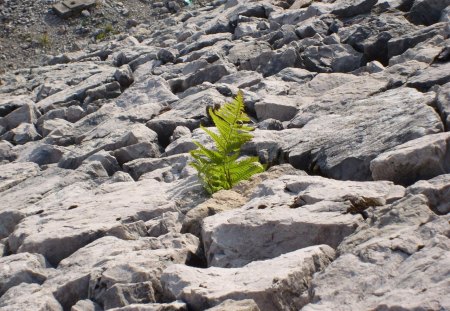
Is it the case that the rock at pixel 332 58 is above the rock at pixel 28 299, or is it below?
below

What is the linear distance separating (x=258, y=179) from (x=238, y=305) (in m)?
2.49

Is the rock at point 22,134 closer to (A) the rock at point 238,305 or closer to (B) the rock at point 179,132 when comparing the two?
(B) the rock at point 179,132

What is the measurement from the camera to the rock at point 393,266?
352 centimetres

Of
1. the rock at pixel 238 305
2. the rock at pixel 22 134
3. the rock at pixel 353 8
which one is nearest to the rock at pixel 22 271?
the rock at pixel 238 305

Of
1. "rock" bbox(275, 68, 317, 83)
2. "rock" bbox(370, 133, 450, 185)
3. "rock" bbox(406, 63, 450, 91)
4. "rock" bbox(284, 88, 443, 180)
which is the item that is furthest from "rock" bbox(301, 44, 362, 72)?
"rock" bbox(370, 133, 450, 185)

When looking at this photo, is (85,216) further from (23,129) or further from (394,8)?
(394,8)

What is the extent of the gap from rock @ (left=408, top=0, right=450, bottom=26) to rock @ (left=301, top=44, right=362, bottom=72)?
1.00 m

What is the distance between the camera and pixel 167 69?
12.5 metres

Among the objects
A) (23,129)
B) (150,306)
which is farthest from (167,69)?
(150,306)

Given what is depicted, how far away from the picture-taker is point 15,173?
9281 mm

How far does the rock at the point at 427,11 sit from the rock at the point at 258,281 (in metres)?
6.68

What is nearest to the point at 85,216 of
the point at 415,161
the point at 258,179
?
the point at 258,179

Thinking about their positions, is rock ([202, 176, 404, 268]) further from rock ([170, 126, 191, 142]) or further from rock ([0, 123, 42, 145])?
rock ([0, 123, 42, 145])

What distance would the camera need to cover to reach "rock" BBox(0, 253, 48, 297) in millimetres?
5391
